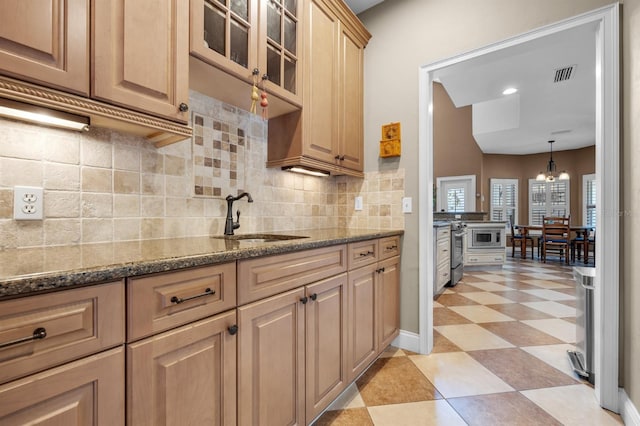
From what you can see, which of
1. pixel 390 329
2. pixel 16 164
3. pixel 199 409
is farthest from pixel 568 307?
pixel 16 164

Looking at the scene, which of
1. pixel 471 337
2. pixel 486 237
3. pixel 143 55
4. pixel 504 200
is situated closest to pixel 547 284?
pixel 486 237

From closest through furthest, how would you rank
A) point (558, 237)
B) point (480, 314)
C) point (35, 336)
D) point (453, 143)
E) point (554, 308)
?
point (35, 336) → point (480, 314) → point (554, 308) → point (558, 237) → point (453, 143)

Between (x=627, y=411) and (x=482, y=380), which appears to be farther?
(x=482, y=380)


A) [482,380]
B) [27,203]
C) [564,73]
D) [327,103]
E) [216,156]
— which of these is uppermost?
[564,73]

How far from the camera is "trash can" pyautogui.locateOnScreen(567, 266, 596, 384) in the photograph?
1.76 metres

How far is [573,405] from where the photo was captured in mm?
1571

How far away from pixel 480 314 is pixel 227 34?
3.29 meters

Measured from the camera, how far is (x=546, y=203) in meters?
8.13

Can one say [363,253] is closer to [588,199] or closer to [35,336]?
[35,336]

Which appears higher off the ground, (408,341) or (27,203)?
(27,203)

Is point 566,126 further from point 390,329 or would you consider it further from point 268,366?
point 268,366

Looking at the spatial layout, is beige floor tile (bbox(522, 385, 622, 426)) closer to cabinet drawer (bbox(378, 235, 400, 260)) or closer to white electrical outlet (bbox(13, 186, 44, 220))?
cabinet drawer (bbox(378, 235, 400, 260))

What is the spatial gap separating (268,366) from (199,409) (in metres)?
0.28

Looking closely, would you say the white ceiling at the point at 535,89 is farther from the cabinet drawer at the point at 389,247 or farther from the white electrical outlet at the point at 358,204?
the cabinet drawer at the point at 389,247
